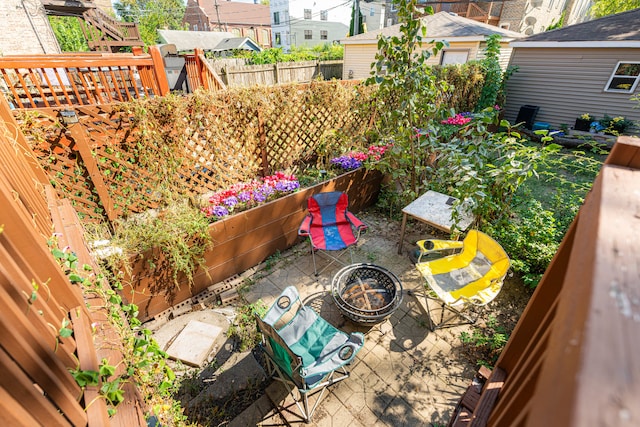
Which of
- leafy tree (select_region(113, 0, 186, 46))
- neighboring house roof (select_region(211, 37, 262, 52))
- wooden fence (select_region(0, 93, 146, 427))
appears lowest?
wooden fence (select_region(0, 93, 146, 427))

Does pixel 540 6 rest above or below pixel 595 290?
above

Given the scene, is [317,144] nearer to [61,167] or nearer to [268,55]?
[61,167]

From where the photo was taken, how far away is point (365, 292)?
9.71ft

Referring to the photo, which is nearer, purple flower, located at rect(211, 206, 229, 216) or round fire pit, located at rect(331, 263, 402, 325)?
round fire pit, located at rect(331, 263, 402, 325)

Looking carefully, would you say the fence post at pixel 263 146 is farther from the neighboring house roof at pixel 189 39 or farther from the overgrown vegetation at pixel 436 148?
the neighboring house roof at pixel 189 39

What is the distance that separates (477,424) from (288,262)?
2866 mm

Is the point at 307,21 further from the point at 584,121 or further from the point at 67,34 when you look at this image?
the point at 584,121

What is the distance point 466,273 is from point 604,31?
10.2 m

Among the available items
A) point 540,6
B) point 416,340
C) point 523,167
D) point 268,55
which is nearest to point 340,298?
point 416,340

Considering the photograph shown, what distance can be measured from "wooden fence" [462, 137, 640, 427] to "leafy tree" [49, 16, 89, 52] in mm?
25223

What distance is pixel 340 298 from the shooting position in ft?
9.05

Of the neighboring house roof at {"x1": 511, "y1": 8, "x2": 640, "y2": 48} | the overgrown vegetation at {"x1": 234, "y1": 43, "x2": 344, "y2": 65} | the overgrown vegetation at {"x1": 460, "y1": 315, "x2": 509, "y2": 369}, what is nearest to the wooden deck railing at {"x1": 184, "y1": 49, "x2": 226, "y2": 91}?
the overgrown vegetation at {"x1": 460, "y1": 315, "x2": 509, "y2": 369}

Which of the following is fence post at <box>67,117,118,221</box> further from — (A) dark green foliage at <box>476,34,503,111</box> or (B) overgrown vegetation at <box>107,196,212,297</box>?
(A) dark green foliage at <box>476,34,503,111</box>

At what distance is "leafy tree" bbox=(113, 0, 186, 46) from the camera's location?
3216 centimetres
